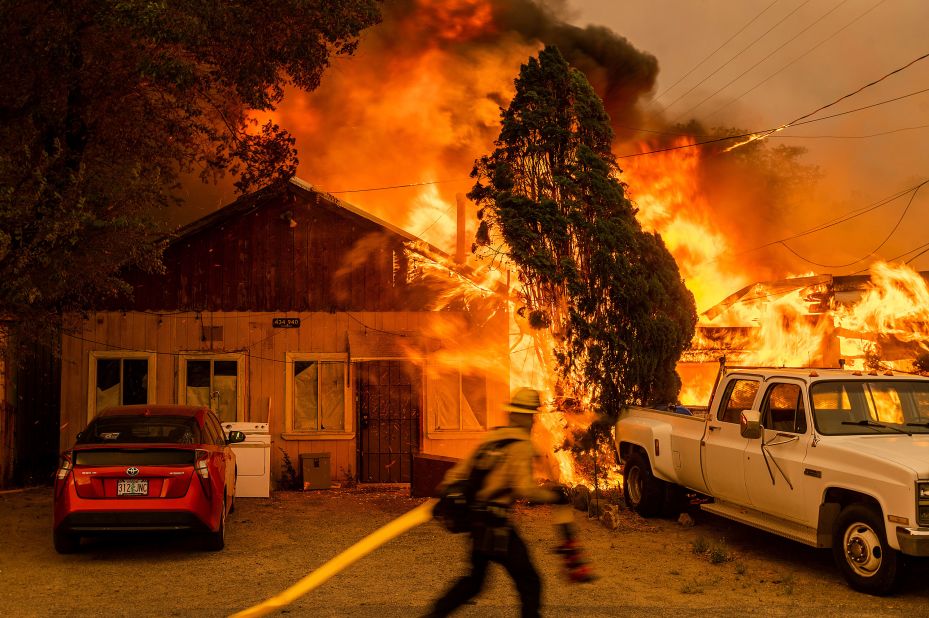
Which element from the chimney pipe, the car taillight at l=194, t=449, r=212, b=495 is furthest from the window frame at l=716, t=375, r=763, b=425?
the chimney pipe

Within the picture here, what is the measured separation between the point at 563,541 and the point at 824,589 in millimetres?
4038

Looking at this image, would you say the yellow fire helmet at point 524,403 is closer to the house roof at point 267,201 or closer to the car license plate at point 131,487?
the car license plate at point 131,487

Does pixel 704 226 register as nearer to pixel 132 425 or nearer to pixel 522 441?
pixel 132 425

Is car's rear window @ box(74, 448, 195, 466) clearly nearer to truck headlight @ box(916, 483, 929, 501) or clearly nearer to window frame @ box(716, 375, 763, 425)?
window frame @ box(716, 375, 763, 425)

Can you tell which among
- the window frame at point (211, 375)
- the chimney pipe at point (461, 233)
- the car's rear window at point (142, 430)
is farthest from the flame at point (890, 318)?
the car's rear window at point (142, 430)

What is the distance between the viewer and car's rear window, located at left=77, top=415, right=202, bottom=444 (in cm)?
1088

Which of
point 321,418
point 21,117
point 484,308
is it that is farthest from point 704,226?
point 21,117

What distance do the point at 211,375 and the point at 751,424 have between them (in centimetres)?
1149

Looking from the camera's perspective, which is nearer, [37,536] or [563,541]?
[563,541]

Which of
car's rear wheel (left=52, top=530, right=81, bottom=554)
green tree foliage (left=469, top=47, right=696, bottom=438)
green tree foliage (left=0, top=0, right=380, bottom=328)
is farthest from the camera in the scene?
green tree foliage (left=469, top=47, right=696, bottom=438)

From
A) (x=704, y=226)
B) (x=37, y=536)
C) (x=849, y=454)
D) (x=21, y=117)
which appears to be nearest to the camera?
(x=849, y=454)

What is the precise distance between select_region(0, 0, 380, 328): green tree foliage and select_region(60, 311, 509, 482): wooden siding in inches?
65.9

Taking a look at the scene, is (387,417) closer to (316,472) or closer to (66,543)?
(316,472)

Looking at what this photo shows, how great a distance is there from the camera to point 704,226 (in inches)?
1147
